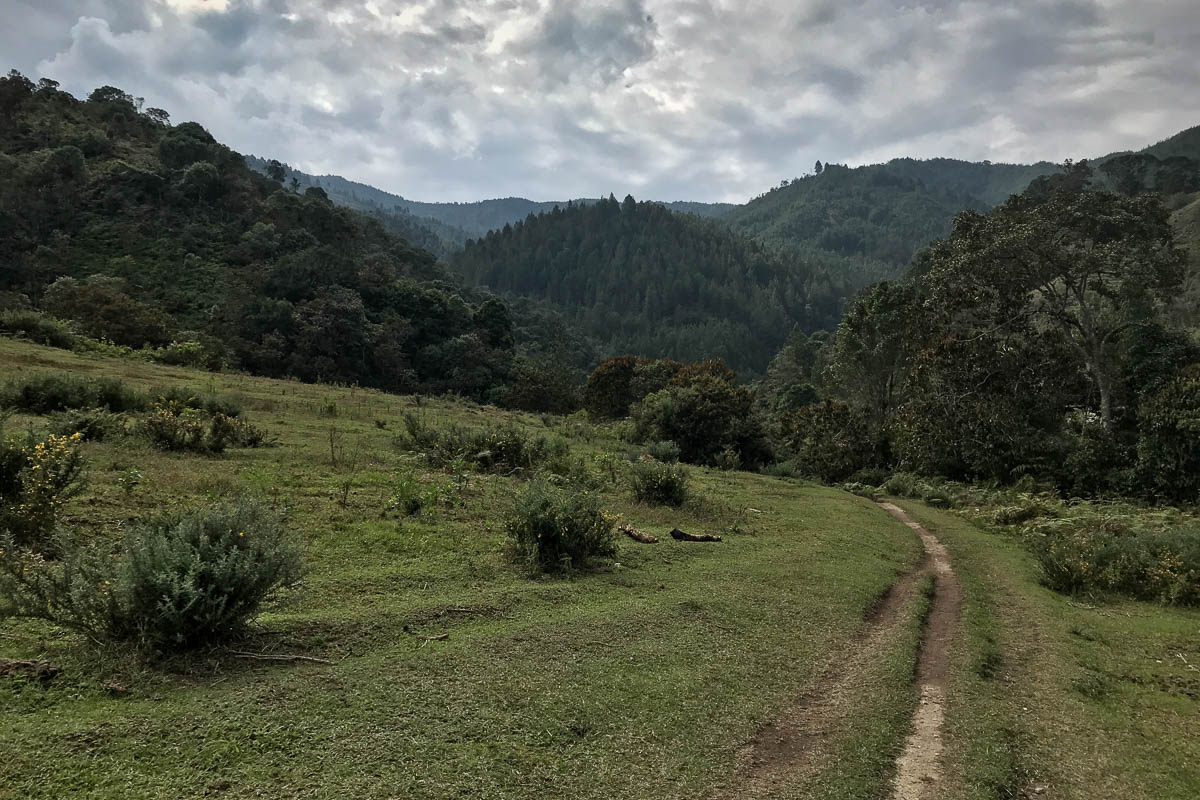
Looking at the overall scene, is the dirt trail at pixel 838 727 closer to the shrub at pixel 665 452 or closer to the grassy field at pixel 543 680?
the grassy field at pixel 543 680

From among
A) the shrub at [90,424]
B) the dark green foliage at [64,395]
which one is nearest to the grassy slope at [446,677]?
the shrub at [90,424]

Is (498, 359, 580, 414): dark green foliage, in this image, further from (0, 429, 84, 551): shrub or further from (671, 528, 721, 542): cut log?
(0, 429, 84, 551): shrub

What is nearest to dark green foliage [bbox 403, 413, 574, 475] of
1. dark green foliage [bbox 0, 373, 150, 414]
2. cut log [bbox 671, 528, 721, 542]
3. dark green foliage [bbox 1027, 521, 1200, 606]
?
cut log [bbox 671, 528, 721, 542]

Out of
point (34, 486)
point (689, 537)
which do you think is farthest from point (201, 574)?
point (689, 537)

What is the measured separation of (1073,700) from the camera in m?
7.02

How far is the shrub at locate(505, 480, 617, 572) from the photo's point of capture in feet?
32.4

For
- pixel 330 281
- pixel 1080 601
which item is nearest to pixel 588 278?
pixel 330 281

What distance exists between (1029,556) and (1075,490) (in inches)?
461

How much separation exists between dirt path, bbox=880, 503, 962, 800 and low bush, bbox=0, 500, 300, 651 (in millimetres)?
5732

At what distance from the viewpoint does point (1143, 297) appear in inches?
938

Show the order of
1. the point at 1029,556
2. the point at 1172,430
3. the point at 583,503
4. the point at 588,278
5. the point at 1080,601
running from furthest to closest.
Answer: the point at 588,278
the point at 1172,430
the point at 1029,556
the point at 1080,601
the point at 583,503

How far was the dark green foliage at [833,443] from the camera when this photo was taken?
35.1 metres

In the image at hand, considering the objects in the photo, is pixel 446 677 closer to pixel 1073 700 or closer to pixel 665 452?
pixel 1073 700

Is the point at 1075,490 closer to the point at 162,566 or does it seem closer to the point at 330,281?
the point at 162,566
